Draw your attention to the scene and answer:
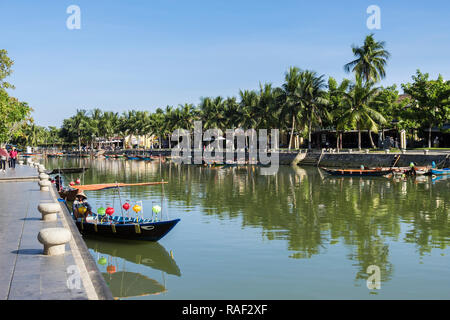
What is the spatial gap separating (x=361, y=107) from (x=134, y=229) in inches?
2221

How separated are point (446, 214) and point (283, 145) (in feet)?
249

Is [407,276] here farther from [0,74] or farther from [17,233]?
[0,74]

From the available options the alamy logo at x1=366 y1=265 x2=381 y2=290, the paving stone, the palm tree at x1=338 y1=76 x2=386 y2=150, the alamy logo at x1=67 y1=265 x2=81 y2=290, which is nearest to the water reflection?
the paving stone

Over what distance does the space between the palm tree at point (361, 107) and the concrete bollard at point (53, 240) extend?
198 ft

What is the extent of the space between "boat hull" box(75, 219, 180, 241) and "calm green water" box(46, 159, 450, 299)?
457 mm

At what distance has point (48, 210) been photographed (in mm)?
17094

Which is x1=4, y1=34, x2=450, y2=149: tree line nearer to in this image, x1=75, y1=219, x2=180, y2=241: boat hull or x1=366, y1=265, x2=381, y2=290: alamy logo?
x1=75, y1=219, x2=180, y2=241: boat hull

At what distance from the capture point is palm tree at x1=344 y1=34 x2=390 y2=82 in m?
69.2

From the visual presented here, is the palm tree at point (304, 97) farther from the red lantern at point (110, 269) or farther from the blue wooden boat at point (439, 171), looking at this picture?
the red lantern at point (110, 269)

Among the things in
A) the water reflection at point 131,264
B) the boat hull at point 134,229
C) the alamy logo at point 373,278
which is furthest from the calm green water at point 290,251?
the boat hull at point 134,229

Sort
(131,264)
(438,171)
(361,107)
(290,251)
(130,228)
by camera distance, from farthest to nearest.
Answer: (361,107) < (438,171) < (130,228) < (290,251) < (131,264)

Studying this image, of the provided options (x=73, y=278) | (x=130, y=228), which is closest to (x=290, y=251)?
(x=130, y=228)

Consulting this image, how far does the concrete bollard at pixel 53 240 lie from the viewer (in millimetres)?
11812

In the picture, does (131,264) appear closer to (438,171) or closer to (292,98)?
(438,171)
